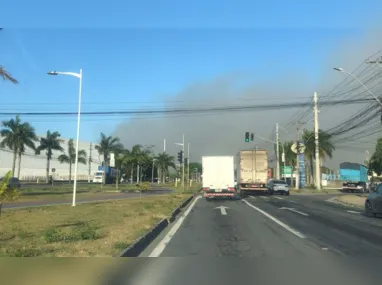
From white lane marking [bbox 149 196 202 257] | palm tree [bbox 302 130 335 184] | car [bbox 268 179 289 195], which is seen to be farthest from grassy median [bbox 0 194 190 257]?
palm tree [bbox 302 130 335 184]

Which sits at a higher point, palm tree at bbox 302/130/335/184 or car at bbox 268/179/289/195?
palm tree at bbox 302/130/335/184

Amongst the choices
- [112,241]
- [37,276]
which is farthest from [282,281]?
[112,241]

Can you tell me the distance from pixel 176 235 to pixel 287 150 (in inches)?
3003

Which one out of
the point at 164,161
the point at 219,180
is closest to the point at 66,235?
the point at 219,180

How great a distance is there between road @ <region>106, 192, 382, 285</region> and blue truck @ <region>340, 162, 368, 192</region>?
4368 cm

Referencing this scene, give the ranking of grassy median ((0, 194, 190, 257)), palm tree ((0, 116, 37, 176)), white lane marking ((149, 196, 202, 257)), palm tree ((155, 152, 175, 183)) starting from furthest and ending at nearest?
palm tree ((155, 152, 175, 183)), palm tree ((0, 116, 37, 176)), white lane marking ((149, 196, 202, 257)), grassy median ((0, 194, 190, 257))

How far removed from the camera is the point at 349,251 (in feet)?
33.8

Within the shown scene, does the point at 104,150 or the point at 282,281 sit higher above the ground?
the point at 104,150

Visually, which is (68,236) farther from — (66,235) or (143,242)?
(143,242)

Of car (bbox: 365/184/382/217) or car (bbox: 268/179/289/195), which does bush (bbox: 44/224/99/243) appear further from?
car (bbox: 268/179/289/195)

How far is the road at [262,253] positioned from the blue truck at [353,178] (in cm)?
4368

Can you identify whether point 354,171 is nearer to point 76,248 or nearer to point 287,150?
point 287,150

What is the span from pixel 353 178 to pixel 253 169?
81.0 ft

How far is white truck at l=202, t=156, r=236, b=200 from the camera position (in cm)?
3403
